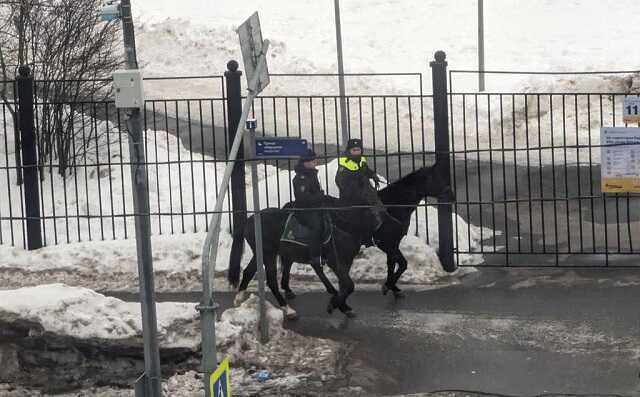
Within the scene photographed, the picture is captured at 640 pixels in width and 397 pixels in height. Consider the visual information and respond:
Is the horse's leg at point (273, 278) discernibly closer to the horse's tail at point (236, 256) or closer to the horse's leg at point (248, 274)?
the horse's leg at point (248, 274)

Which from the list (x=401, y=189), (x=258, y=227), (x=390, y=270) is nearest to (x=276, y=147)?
(x=258, y=227)

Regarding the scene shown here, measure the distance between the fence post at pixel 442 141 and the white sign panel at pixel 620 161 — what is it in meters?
1.92

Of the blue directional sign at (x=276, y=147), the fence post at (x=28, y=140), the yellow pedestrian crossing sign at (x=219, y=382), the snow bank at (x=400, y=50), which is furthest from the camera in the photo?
the snow bank at (x=400, y=50)

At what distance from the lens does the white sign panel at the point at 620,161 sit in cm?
1479

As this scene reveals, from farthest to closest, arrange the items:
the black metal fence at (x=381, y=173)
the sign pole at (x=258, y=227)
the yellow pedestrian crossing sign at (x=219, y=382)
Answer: the black metal fence at (x=381, y=173), the sign pole at (x=258, y=227), the yellow pedestrian crossing sign at (x=219, y=382)

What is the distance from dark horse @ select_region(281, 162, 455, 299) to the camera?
46.1 feet

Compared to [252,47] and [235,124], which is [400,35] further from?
[252,47]

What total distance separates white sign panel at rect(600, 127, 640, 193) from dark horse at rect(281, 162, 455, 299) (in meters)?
2.11

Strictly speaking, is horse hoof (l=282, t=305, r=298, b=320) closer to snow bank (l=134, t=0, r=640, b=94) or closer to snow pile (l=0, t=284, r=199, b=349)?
snow pile (l=0, t=284, r=199, b=349)

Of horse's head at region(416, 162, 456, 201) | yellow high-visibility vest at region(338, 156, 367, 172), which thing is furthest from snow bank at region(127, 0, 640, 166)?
yellow high-visibility vest at region(338, 156, 367, 172)

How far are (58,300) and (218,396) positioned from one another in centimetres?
395

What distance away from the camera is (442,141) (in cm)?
1497

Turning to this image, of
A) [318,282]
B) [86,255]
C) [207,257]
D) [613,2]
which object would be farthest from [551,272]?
[613,2]

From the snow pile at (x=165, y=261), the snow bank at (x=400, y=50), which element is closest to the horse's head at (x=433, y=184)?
the snow pile at (x=165, y=261)
